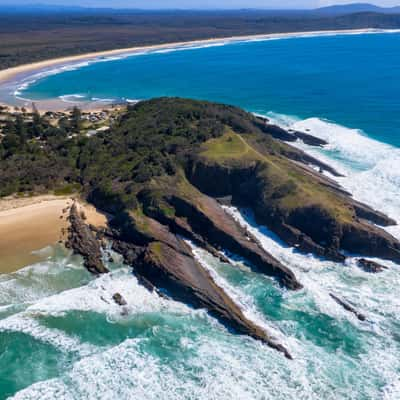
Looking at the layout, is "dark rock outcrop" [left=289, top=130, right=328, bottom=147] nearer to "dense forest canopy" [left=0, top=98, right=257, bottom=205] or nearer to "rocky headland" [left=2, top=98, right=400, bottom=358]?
"rocky headland" [left=2, top=98, right=400, bottom=358]

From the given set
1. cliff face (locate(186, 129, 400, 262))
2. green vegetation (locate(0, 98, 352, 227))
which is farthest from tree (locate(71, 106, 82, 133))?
cliff face (locate(186, 129, 400, 262))

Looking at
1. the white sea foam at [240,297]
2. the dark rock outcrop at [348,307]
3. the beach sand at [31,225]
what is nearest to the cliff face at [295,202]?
the dark rock outcrop at [348,307]

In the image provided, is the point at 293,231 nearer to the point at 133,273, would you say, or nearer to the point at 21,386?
the point at 133,273

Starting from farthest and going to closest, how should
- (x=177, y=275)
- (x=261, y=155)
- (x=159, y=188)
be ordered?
(x=261, y=155)
(x=159, y=188)
(x=177, y=275)

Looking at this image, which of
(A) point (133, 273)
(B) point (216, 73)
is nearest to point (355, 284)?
(A) point (133, 273)

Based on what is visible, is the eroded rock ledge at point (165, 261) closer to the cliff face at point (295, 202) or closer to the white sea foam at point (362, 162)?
the cliff face at point (295, 202)

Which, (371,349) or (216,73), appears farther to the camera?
(216,73)
